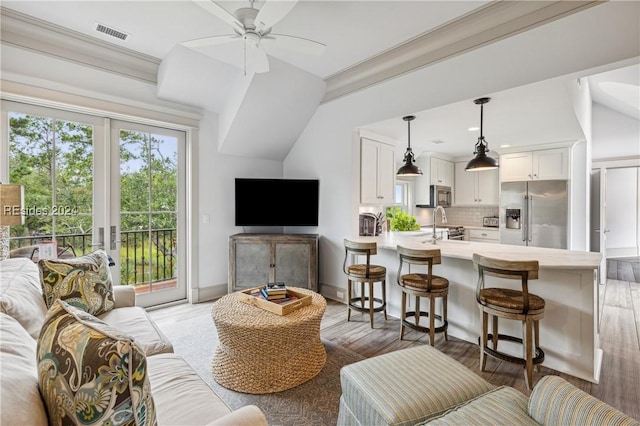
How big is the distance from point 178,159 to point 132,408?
374 cm

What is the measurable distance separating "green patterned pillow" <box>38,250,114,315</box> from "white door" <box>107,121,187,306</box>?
1.40 metres

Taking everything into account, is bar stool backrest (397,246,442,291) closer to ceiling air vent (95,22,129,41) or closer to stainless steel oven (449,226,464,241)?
ceiling air vent (95,22,129,41)

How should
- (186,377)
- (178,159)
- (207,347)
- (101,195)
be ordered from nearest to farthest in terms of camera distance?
(186,377), (207,347), (101,195), (178,159)

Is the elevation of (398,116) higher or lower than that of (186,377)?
higher

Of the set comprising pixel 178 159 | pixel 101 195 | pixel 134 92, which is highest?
pixel 134 92

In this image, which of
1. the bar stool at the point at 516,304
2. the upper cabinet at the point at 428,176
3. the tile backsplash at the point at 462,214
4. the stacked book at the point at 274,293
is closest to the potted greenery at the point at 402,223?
the upper cabinet at the point at 428,176

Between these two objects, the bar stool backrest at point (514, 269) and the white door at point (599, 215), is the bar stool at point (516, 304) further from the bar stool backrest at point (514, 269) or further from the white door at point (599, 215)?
the white door at point (599, 215)

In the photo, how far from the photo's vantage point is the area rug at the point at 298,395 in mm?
1894

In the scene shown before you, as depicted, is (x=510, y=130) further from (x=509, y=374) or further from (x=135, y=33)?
(x=135, y=33)

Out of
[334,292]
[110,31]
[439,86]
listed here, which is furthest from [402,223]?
[110,31]

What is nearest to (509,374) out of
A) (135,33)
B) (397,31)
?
(397,31)

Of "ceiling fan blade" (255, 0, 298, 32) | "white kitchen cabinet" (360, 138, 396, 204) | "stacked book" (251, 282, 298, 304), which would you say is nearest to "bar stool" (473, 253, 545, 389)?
"stacked book" (251, 282, 298, 304)

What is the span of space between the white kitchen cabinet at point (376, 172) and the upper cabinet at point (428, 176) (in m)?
2.05

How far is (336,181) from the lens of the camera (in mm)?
4164
